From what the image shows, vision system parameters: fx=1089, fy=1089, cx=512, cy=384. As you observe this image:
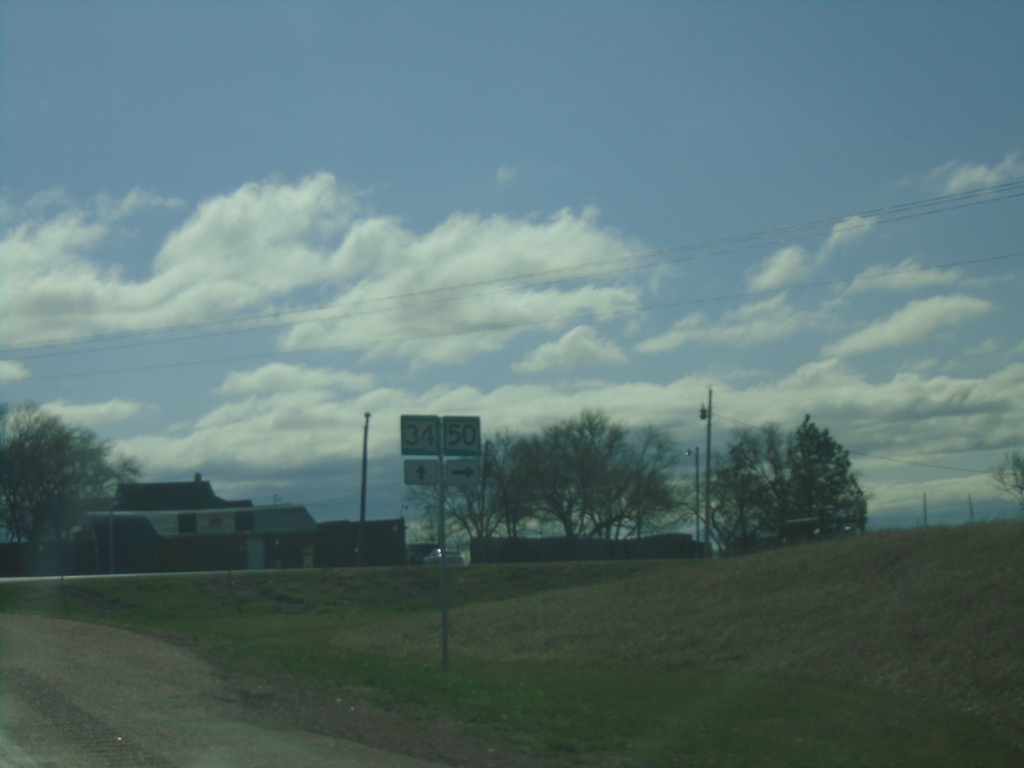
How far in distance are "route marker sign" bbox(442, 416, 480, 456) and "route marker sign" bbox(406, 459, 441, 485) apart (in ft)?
1.35

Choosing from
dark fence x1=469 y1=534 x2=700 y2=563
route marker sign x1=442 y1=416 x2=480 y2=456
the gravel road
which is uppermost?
route marker sign x1=442 y1=416 x2=480 y2=456

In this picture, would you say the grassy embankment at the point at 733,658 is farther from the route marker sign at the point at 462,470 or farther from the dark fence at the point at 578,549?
the dark fence at the point at 578,549

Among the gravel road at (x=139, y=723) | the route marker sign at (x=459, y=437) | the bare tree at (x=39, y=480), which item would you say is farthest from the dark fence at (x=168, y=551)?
the gravel road at (x=139, y=723)

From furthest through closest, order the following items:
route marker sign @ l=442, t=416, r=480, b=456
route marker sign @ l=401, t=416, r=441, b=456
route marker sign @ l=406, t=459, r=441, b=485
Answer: route marker sign @ l=442, t=416, r=480, b=456 < route marker sign @ l=401, t=416, r=441, b=456 < route marker sign @ l=406, t=459, r=441, b=485

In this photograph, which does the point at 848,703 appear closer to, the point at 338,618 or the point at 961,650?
the point at 961,650

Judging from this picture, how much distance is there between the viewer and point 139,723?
10625 millimetres

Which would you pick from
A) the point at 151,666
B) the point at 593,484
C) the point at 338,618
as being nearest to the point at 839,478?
the point at 593,484

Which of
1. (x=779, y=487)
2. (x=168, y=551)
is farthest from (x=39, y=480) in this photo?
(x=779, y=487)

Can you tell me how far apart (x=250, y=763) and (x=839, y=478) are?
7688 centimetres

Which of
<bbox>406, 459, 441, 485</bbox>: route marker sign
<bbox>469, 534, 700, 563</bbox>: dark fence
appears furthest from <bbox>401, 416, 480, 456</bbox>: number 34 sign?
<bbox>469, 534, 700, 563</bbox>: dark fence

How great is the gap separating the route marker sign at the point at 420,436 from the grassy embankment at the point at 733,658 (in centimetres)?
334

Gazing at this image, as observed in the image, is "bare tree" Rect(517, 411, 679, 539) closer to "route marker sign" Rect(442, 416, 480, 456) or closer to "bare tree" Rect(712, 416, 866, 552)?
"bare tree" Rect(712, 416, 866, 552)

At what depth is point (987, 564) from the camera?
2334cm

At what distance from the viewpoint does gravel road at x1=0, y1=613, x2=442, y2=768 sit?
9156mm
